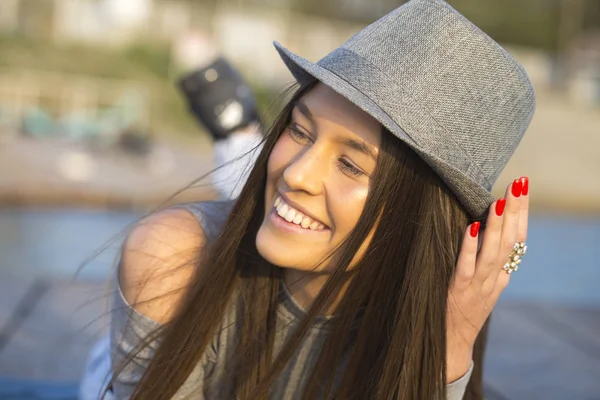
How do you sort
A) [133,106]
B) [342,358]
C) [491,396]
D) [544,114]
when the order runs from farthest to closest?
[544,114] → [133,106] → [491,396] → [342,358]

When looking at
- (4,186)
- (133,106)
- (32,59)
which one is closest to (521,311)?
(4,186)

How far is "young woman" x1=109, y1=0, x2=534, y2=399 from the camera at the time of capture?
72.6 inches

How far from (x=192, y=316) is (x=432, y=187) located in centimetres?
70

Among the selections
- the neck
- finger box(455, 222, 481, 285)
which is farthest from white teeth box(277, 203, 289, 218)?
finger box(455, 222, 481, 285)

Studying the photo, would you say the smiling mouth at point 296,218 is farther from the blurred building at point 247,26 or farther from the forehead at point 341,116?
the blurred building at point 247,26

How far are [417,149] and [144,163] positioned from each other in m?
13.3

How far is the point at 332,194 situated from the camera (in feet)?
6.13

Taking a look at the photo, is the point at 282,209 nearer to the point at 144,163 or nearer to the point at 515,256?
the point at 515,256

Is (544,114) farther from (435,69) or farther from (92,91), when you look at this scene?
(435,69)

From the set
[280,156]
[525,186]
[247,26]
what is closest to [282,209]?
[280,156]

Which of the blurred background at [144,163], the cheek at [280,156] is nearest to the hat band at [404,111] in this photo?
the cheek at [280,156]

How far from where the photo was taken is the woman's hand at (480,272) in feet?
6.26

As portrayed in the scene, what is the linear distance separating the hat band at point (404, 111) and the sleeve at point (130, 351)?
82 centimetres

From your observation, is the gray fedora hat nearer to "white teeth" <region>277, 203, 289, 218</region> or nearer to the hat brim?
the hat brim
